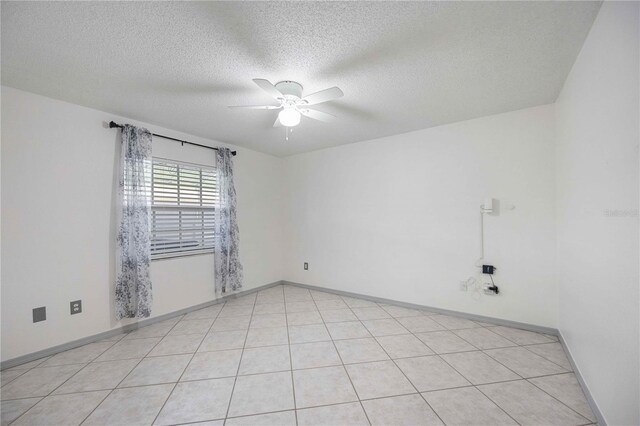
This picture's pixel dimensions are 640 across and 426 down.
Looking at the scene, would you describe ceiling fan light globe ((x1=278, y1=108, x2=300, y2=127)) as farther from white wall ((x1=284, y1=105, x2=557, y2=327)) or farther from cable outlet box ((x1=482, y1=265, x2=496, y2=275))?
cable outlet box ((x1=482, y1=265, x2=496, y2=275))

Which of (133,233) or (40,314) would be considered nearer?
(40,314)

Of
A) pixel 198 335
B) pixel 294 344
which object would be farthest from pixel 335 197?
pixel 198 335

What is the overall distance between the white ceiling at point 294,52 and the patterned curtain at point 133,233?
44 cm

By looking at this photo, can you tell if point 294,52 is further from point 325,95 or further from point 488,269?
point 488,269

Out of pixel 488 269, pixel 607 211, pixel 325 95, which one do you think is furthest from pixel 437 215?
pixel 325 95

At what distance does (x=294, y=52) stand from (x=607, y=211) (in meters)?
2.12

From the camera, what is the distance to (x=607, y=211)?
1360mm

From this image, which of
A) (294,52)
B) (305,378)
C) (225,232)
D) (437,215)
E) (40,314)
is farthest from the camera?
(225,232)

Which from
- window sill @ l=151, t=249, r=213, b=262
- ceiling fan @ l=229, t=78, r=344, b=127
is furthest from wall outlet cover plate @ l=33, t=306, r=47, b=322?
ceiling fan @ l=229, t=78, r=344, b=127

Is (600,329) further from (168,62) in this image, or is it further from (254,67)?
(168,62)

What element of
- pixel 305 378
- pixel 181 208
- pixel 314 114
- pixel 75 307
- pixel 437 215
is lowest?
pixel 305 378

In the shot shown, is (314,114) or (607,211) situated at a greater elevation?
(314,114)

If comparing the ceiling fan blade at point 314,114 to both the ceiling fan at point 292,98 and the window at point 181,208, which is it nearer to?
the ceiling fan at point 292,98

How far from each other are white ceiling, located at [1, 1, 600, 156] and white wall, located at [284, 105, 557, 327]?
527 mm
